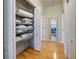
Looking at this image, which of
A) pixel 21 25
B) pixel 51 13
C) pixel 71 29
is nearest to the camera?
pixel 71 29

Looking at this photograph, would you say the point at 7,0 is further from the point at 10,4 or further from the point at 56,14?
the point at 56,14

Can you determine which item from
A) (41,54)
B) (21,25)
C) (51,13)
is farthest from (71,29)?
(51,13)

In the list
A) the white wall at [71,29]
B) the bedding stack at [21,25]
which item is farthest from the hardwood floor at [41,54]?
the white wall at [71,29]

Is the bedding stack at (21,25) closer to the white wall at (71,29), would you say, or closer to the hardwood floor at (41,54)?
the hardwood floor at (41,54)

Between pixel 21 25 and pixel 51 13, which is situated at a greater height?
pixel 51 13

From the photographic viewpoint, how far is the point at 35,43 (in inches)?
199

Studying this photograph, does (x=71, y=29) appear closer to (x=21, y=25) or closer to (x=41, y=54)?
(x=21, y=25)

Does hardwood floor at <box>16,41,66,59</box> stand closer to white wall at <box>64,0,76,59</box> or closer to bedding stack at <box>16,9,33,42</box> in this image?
bedding stack at <box>16,9,33,42</box>

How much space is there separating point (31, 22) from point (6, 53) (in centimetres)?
401

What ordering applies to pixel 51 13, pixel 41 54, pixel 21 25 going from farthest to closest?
pixel 51 13 → pixel 41 54 → pixel 21 25

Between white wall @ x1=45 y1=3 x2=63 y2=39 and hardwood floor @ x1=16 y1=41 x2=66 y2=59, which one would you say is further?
white wall @ x1=45 y1=3 x2=63 y2=39

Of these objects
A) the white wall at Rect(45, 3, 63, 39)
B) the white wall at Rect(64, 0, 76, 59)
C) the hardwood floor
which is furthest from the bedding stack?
the white wall at Rect(45, 3, 63, 39)
